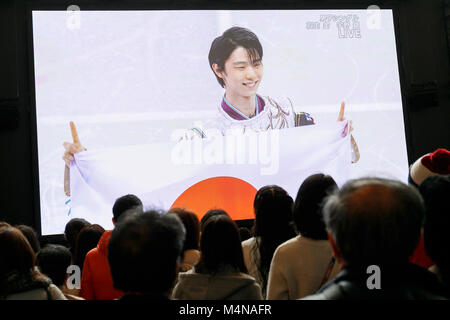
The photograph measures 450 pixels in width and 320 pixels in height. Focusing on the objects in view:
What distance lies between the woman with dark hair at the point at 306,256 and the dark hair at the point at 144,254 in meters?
0.59

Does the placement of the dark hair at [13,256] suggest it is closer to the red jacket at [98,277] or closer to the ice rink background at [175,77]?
the red jacket at [98,277]

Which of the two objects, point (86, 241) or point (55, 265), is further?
point (86, 241)

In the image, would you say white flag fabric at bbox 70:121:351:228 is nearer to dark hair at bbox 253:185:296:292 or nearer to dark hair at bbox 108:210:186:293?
dark hair at bbox 253:185:296:292

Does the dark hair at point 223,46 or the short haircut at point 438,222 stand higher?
the dark hair at point 223,46

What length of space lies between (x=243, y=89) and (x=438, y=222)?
3795 mm

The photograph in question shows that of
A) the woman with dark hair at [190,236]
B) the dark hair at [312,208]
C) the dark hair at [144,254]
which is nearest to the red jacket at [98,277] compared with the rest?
the woman with dark hair at [190,236]

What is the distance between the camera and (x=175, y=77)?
15.9 ft

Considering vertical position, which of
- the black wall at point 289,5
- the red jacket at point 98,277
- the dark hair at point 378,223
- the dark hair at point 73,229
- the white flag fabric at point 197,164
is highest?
the black wall at point 289,5

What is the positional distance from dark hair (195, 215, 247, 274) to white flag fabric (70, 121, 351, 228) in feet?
9.83

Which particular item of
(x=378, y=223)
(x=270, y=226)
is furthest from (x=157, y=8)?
(x=378, y=223)

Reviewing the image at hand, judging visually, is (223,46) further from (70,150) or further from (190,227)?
(190,227)

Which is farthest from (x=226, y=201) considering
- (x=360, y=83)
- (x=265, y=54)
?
(x=360, y=83)

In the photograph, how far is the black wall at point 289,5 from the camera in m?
Answer: 4.75

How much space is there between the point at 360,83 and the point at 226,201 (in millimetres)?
1818
